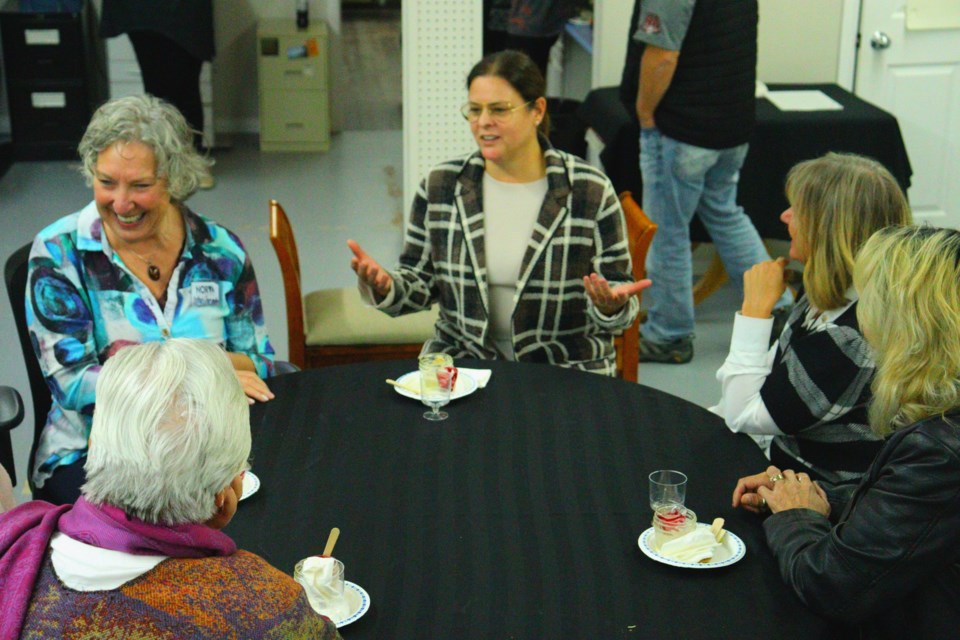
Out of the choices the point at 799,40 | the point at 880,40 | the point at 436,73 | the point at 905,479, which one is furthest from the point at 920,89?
the point at 905,479

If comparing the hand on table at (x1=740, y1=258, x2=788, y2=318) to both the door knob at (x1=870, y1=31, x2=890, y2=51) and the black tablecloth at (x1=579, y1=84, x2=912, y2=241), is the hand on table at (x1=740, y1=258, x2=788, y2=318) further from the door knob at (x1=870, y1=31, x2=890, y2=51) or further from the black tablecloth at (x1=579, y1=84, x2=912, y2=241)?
the door knob at (x1=870, y1=31, x2=890, y2=51)

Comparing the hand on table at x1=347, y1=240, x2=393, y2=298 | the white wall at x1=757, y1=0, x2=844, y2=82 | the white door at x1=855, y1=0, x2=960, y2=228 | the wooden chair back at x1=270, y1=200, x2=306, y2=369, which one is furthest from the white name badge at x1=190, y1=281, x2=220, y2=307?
the white door at x1=855, y1=0, x2=960, y2=228

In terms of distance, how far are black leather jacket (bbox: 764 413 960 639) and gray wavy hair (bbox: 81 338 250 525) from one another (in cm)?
92

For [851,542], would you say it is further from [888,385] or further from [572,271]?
[572,271]

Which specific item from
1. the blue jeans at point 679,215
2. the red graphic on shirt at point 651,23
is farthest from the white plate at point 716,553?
the blue jeans at point 679,215

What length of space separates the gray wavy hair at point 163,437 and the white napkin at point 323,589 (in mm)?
330

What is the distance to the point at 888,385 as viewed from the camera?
1.76 m

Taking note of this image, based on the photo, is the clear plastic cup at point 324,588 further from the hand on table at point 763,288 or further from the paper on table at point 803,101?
the paper on table at point 803,101

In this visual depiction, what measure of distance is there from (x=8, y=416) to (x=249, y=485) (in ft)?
2.26

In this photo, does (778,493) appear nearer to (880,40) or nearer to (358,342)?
(358,342)

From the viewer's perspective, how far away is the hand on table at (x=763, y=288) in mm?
2436

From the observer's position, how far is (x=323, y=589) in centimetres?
173

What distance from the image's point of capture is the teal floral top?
2551 mm

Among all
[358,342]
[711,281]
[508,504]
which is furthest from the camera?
[711,281]
